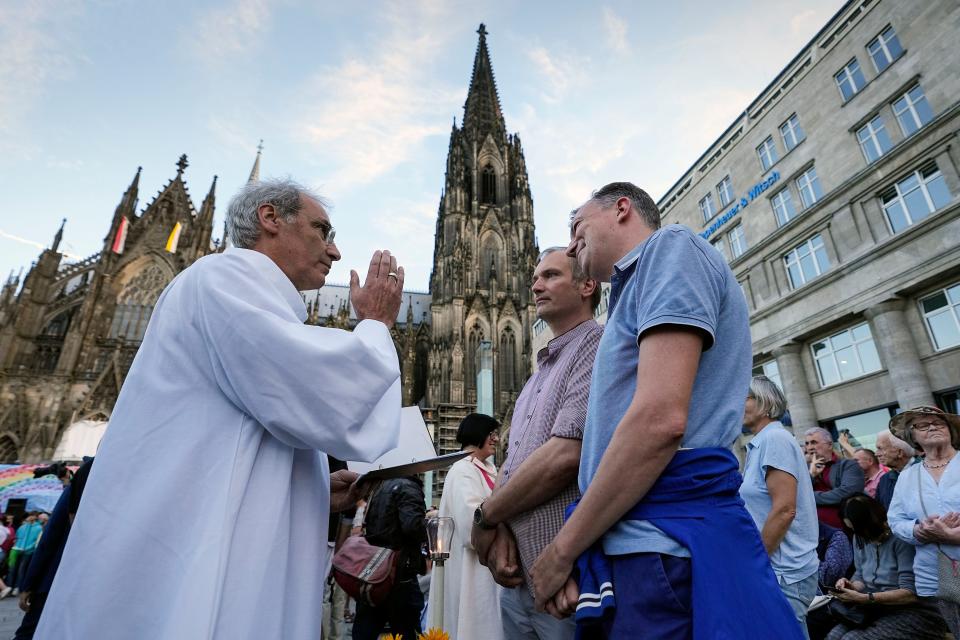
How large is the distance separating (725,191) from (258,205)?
19754 mm

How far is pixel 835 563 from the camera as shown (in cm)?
356

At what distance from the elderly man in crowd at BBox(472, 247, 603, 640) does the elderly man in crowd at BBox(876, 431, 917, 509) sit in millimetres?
3995

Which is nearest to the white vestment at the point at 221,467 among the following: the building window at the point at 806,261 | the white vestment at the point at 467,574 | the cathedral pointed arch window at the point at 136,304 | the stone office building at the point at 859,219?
the white vestment at the point at 467,574

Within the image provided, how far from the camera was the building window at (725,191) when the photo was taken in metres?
17.9

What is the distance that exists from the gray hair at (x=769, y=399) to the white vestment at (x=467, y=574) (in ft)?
6.26

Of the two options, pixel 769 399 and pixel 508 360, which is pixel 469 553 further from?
pixel 508 360

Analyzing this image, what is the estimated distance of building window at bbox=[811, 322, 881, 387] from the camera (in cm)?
1240

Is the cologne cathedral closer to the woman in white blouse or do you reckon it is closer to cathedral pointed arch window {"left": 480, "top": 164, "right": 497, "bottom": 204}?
cathedral pointed arch window {"left": 480, "top": 164, "right": 497, "bottom": 204}

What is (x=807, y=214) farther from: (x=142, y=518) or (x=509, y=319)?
(x=509, y=319)

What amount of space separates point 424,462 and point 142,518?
79cm

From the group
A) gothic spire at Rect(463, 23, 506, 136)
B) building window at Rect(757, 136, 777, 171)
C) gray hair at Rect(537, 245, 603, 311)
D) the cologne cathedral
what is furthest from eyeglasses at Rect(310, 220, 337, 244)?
→ gothic spire at Rect(463, 23, 506, 136)

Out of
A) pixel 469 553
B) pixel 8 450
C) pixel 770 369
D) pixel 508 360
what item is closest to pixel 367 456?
pixel 469 553

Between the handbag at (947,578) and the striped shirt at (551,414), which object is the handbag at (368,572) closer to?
the striped shirt at (551,414)

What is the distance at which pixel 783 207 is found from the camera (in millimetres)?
15516
